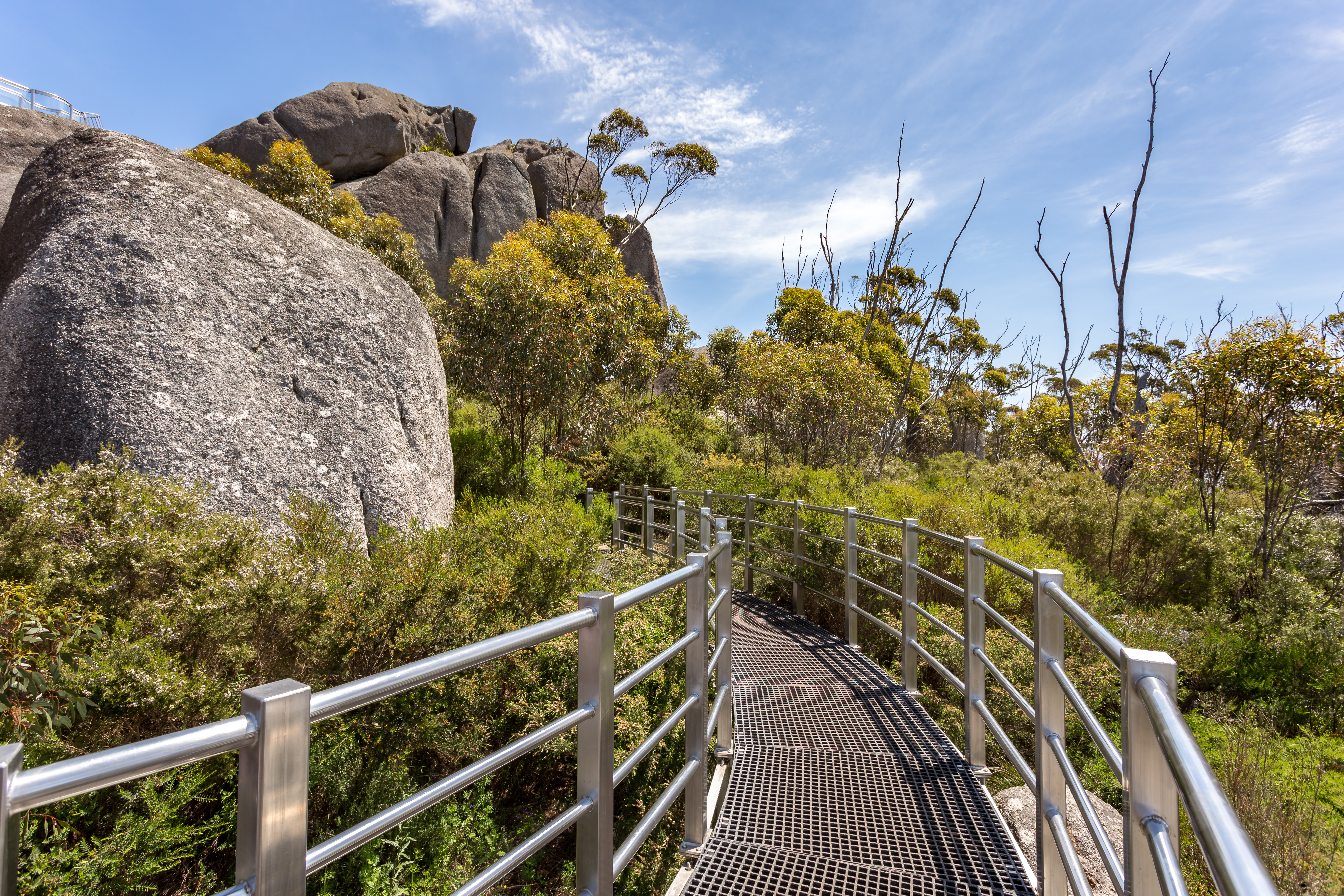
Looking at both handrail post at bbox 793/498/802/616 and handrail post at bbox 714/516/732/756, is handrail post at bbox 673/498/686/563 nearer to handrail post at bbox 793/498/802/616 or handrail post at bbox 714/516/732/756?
handrail post at bbox 793/498/802/616

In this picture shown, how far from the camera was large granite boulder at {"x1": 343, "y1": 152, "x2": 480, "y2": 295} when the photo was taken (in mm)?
27250

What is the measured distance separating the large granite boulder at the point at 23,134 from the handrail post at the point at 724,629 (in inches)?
417

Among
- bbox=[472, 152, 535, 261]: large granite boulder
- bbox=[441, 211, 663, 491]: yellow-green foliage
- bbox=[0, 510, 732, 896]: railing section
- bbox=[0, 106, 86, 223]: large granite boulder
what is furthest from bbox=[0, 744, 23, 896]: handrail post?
bbox=[472, 152, 535, 261]: large granite boulder

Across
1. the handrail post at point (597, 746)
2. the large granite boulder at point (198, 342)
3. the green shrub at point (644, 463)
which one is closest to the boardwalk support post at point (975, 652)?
the handrail post at point (597, 746)

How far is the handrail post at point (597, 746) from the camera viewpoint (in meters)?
1.73

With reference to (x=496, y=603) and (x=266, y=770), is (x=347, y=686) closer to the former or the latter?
(x=266, y=770)

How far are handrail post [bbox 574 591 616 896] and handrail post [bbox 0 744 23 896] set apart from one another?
107cm

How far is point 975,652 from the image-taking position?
11.4 ft

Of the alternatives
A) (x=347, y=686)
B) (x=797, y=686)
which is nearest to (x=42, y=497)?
(x=347, y=686)

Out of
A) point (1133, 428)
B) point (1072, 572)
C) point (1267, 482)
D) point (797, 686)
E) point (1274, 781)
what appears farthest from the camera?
point (1133, 428)

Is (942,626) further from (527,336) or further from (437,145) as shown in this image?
(437,145)

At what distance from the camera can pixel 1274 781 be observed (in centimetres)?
398

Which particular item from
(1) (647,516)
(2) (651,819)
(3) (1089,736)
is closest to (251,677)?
(2) (651,819)

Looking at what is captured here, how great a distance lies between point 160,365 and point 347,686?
4.89m
